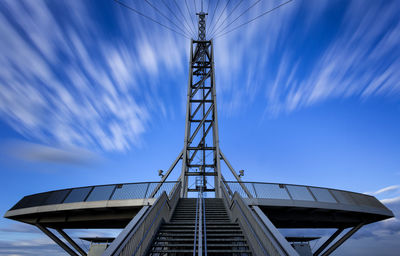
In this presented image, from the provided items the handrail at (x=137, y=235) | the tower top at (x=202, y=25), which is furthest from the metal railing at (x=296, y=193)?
the tower top at (x=202, y=25)

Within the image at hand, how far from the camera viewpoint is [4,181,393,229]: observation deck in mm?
9742

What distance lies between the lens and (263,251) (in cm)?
420

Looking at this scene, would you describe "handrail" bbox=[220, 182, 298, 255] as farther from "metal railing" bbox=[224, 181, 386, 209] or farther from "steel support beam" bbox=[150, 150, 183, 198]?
"steel support beam" bbox=[150, 150, 183, 198]

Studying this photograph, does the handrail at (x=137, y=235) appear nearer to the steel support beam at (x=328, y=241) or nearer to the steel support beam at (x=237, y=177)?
the steel support beam at (x=237, y=177)

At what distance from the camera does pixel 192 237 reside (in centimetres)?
613

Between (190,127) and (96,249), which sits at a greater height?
(190,127)

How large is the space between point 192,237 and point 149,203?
361cm

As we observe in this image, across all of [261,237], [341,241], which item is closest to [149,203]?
[261,237]

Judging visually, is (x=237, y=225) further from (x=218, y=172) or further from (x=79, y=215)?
(x=79, y=215)

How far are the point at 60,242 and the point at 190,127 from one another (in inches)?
448

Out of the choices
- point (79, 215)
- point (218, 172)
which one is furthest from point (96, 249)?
point (218, 172)

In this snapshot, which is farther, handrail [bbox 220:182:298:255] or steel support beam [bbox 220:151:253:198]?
steel support beam [bbox 220:151:253:198]

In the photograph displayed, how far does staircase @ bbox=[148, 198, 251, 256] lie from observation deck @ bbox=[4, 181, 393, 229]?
1.78m

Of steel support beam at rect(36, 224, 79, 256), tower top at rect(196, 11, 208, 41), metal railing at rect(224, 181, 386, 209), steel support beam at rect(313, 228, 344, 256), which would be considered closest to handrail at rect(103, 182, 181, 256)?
metal railing at rect(224, 181, 386, 209)
